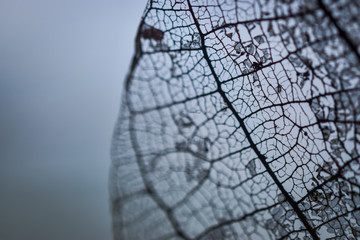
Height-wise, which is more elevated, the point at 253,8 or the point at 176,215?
the point at 253,8

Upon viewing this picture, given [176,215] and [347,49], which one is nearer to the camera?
[347,49]

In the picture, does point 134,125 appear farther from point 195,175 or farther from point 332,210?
point 332,210

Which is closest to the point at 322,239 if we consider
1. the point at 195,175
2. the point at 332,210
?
the point at 332,210

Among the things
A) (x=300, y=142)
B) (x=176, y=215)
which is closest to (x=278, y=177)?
(x=300, y=142)

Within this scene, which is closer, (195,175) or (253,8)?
(253,8)

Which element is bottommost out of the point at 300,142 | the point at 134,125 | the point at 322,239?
the point at 322,239

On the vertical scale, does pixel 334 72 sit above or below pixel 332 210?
above

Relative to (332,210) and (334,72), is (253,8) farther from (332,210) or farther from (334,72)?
(332,210)
